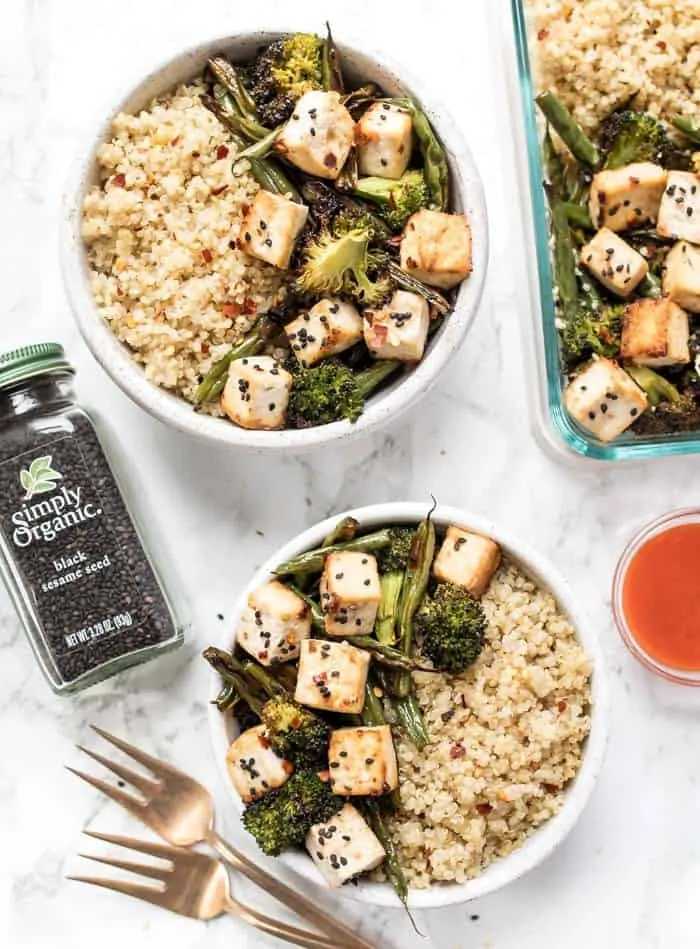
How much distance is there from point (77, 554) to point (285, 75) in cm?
102

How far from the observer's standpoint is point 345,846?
7.34 feet

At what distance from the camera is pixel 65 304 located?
2654 mm

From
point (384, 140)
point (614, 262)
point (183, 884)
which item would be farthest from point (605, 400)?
point (183, 884)

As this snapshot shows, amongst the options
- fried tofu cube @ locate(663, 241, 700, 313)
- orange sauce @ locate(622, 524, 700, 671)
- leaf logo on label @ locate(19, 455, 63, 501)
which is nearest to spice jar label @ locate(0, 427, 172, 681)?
leaf logo on label @ locate(19, 455, 63, 501)

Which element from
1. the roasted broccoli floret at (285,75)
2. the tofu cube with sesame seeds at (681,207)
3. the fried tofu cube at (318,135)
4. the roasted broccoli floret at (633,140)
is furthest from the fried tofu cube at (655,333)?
the roasted broccoli floret at (285,75)

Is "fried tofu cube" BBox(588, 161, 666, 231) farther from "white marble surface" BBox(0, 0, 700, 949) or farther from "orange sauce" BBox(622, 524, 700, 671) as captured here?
"orange sauce" BBox(622, 524, 700, 671)

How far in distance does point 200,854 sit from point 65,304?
1.25m

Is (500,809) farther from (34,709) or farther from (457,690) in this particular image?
(34,709)

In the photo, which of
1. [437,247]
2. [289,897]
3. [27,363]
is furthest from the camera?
[289,897]

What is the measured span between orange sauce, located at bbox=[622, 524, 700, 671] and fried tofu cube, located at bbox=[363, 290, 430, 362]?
31.6 inches

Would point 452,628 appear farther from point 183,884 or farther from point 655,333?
point 183,884

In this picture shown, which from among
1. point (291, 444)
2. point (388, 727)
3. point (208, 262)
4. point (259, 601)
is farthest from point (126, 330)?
point (388, 727)

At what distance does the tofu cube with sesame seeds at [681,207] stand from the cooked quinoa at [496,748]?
78 centimetres

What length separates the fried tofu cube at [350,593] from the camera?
228 cm
